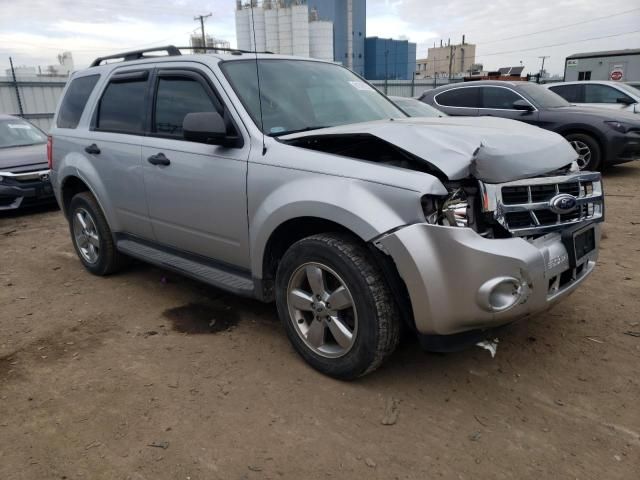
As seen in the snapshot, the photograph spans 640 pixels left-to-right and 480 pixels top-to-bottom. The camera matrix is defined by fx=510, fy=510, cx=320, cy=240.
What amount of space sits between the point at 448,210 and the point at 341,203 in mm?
540

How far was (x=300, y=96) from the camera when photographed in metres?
3.60

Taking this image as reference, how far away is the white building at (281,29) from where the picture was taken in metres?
5.20

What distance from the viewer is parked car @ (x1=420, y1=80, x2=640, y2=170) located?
8.46m

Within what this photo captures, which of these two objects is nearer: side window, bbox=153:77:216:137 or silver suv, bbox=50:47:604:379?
silver suv, bbox=50:47:604:379

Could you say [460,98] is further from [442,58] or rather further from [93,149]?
[442,58]

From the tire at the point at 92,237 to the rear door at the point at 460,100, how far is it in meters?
7.39

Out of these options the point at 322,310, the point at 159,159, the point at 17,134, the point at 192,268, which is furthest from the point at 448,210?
the point at 17,134

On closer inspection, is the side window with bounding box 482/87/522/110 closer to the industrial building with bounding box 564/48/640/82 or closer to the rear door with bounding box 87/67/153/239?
the rear door with bounding box 87/67/153/239

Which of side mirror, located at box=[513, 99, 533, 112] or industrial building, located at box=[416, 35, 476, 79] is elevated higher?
industrial building, located at box=[416, 35, 476, 79]

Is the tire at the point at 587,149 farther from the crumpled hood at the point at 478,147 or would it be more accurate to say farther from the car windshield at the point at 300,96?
the crumpled hood at the point at 478,147

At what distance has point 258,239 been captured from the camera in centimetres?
313

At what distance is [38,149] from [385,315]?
771 centimetres

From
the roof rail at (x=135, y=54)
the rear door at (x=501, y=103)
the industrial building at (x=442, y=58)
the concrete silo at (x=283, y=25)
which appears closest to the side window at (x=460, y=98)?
the rear door at (x=501, y=103)

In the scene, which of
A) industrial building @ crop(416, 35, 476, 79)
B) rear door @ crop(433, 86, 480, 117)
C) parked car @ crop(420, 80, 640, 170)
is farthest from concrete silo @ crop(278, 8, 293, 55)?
industrial building @ crop(416, 35, 476, 79)
